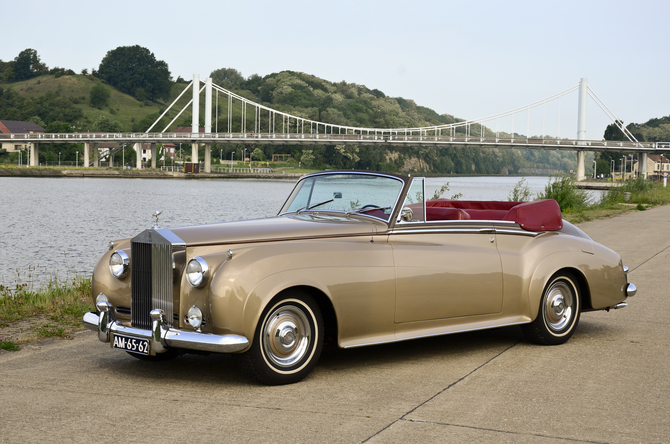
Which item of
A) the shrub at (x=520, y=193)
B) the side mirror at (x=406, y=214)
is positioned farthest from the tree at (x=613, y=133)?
the side mirror at (x=406, y=214)

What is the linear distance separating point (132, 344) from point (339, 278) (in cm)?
137

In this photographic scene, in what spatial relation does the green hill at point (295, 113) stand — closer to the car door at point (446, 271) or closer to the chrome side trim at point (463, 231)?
the chrome side trim at point (463, 231)

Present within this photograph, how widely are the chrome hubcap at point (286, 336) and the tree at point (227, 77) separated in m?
173

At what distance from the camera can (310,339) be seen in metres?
4.55

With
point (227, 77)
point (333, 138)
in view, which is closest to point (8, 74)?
point (227, 77)

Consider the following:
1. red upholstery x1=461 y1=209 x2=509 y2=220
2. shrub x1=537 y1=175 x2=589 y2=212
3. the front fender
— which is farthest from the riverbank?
the front fender

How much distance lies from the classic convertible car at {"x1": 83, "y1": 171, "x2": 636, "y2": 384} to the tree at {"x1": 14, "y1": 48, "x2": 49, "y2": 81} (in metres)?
174

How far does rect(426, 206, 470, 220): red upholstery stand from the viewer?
5.33 meters

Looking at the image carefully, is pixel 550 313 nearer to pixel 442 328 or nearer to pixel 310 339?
pixel 442 328

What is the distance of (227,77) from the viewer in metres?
184

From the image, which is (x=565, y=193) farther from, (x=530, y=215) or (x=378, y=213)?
(x=378, y=213)

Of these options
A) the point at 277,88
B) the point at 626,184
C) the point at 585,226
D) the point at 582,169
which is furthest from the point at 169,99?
the point at 585,226

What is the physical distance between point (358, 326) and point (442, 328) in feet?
2.54

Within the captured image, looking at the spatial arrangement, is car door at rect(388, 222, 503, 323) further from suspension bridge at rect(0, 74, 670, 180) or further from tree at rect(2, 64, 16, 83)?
tree at rect(2, 64, 16, 83)
